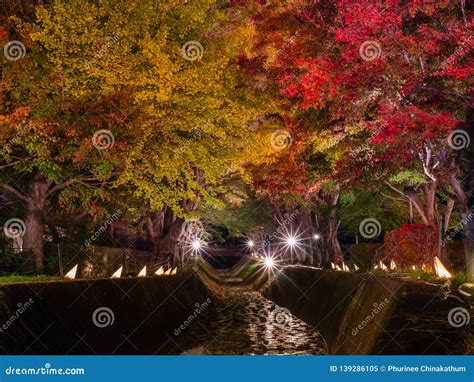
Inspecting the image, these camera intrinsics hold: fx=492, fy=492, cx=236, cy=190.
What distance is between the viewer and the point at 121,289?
13562mm

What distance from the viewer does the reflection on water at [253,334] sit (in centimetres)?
1381

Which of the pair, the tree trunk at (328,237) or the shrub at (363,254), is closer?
the shrub at (363,254)

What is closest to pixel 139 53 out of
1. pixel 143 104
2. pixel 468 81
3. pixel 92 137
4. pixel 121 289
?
pixel 143 104

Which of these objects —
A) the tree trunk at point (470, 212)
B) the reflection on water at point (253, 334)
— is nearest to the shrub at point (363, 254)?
Answer: the reflection on water at point (253, 334)

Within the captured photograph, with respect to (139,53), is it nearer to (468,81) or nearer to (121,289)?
(121,289)

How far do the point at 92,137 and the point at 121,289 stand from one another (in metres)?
4.61

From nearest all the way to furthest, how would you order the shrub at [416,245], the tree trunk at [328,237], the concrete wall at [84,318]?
the concrete wall at [84,318] < the shrub at [416,245] < the tree trunk at [328,237]

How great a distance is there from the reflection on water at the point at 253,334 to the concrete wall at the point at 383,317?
652 millimetres

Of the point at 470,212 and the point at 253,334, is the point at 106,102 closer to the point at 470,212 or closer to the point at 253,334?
the point at 253,334

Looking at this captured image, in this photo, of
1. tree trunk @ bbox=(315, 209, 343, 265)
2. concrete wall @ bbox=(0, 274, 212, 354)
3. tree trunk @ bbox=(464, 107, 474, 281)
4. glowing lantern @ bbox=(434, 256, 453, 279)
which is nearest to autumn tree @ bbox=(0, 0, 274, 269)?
concrete wall @ bbox=(0, 274, 212, 354)

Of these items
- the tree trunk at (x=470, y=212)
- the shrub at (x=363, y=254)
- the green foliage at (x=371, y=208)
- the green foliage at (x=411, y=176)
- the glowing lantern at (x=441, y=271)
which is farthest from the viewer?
the green foliage at (x=371, y=208)

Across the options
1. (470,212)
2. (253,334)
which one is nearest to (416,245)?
(470,212)

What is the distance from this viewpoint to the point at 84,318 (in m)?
11.0

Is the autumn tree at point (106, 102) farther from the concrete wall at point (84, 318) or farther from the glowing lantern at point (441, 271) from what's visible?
the glowing lantern at point (441, 271)
